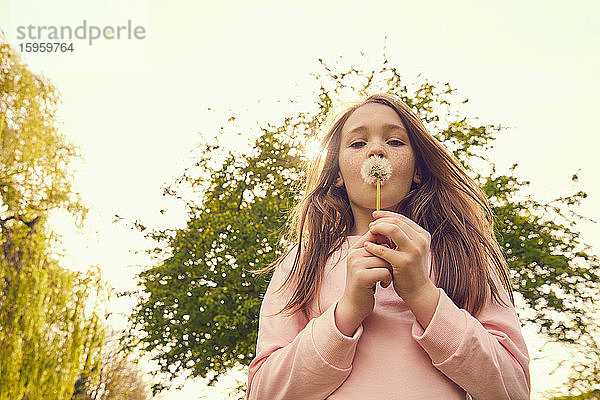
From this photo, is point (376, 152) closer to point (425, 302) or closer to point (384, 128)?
point (384, 128)

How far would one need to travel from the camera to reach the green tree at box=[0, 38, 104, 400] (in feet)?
28.0

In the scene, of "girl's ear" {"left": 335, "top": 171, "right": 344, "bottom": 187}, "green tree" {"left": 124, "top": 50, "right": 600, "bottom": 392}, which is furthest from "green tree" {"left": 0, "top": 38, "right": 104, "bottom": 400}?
"girl's ear" {"left": 335, "top": 171, "right": 344, "bottom": 187}

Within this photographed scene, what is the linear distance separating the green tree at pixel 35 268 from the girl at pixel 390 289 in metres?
8.15

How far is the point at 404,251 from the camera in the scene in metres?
1.04

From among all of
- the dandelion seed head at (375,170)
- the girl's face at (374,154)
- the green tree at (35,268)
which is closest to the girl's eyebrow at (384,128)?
the girl's face at (374,154)

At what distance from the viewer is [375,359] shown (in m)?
1.12

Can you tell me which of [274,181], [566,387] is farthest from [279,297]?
[566,387]

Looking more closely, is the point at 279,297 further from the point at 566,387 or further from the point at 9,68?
the point at 9,68

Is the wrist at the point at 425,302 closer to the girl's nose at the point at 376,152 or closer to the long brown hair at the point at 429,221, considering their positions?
the long brown hair at the point at 429,221

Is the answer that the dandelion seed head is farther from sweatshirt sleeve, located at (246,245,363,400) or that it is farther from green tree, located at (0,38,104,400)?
green tree, located at (0,38,104,400)

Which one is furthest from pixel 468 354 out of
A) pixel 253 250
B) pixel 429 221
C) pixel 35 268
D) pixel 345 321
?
pixel 35 268

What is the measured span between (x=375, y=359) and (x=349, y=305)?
0.12m

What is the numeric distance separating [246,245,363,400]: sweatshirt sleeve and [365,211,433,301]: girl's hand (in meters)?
0.12

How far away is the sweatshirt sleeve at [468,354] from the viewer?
105 cm
